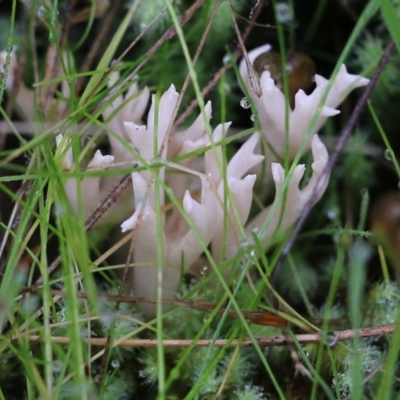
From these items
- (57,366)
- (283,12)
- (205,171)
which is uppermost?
(283,12)

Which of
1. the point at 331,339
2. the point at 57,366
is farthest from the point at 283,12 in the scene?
the point at 57,366

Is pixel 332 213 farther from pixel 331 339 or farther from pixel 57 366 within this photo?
pixel 57 366

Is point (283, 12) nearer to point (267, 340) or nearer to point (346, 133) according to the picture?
point (346, 133)

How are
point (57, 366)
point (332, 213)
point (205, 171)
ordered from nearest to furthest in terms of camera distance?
point (57, 366) < point (205, 171) < point (332, 213)

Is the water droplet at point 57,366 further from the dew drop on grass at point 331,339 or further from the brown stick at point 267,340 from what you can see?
the dew drop on grass at point 331,339

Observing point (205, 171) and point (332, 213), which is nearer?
point (205, 171)

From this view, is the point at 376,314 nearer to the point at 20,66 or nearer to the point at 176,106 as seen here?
the point at 176,106

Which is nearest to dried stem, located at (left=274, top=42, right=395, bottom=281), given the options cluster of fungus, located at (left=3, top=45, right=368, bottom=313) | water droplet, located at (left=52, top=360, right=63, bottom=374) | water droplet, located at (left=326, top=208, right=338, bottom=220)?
cluster of fungus, located at (left=3, top=45, right=368, bottom=313)

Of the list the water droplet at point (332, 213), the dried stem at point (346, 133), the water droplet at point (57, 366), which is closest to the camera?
the water droplet at point (57, 366)

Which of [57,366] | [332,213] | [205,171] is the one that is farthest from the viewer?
[332,213]

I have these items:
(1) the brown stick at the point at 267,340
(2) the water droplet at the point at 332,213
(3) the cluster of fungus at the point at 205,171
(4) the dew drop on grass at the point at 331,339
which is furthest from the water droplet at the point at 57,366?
(2) the water droplet at the point at 332,213

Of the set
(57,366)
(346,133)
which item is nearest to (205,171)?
(346,133)

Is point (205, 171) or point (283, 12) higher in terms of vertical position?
point (283, 12)
